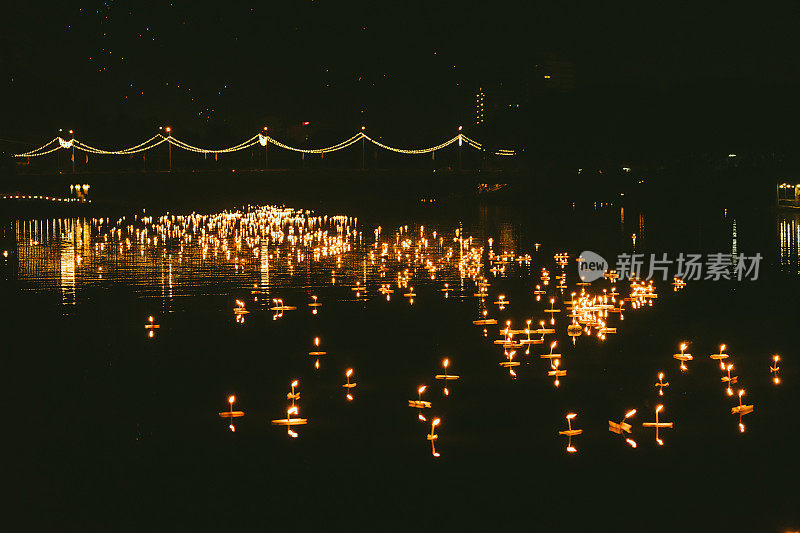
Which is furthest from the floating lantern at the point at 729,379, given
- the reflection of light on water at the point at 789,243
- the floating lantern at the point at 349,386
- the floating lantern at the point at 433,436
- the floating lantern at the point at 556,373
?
the reflection of light on water at the point at 789,243

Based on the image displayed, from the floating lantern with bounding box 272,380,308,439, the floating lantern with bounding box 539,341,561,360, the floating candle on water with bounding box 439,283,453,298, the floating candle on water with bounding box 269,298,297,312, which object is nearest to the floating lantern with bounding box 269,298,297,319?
the floating candle on water with bounding box 269,298,297,312

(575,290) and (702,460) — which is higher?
(575,290)

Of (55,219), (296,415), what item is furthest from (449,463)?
(55,219)

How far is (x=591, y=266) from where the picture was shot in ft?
57.3

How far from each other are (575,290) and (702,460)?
8208mm

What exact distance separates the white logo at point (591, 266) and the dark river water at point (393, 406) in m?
0.42

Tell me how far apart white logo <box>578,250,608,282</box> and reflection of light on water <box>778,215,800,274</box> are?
3378mm

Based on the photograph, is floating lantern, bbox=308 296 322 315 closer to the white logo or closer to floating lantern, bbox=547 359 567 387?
floating lantern, bbox=547 359 567 387

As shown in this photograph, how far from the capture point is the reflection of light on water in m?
17.8

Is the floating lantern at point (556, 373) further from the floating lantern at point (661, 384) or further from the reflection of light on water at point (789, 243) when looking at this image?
the reflection of light on water at point (789, 243)

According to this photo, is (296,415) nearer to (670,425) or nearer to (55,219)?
(670,425)

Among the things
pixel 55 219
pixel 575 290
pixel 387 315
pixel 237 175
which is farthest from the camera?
pixel 237 175

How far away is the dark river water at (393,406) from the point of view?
514 cm

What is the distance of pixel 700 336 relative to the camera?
1004 centimetres
